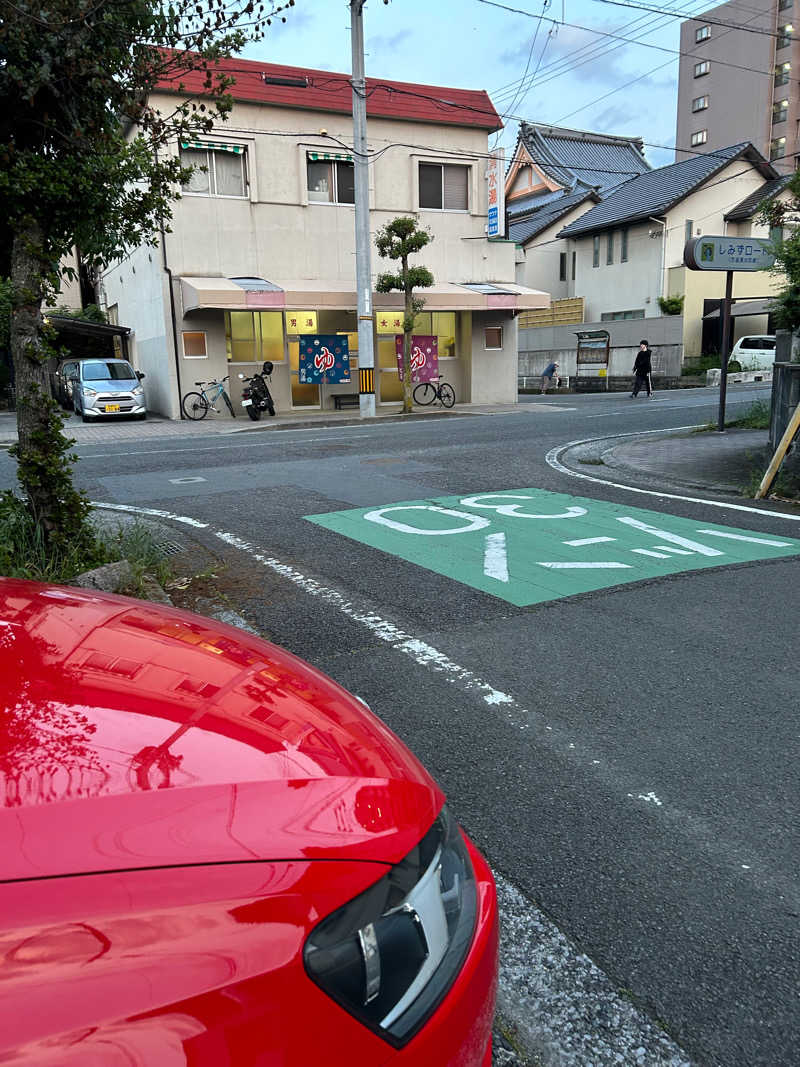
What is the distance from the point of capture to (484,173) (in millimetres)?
24984

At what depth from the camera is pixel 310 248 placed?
23.0 meters

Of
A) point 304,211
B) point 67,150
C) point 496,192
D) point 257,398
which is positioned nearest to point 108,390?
point 257,398

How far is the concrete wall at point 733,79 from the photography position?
52.1 m

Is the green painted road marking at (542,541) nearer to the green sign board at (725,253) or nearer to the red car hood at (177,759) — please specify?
the red car hood at (177,759)

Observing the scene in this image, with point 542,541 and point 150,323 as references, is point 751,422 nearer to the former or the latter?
point 542,541

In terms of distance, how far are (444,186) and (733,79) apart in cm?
4159

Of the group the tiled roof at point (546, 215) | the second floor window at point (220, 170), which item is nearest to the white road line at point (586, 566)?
the second floor window at point (220, 170)

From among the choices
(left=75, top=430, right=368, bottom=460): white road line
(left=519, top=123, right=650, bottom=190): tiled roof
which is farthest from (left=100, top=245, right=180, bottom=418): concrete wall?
(left=519, top=123, right=650, bottom=190): tiled roof

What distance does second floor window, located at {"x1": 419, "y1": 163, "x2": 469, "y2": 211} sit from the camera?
2439cm

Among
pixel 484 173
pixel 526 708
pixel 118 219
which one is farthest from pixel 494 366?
pixel 526 708

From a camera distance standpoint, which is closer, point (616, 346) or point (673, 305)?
point (673, 305)

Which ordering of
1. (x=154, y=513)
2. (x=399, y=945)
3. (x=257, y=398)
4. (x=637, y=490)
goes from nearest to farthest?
(x=399, y=945) → (x=154, y=513) → (x=637, y=490) → (x=257, y=398)

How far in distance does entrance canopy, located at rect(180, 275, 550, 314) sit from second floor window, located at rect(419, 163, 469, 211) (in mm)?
2425

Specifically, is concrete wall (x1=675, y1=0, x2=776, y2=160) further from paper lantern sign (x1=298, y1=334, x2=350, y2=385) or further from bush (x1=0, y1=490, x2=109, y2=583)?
bush (x1=0, y1=490, x2=109, y2=583)
